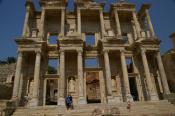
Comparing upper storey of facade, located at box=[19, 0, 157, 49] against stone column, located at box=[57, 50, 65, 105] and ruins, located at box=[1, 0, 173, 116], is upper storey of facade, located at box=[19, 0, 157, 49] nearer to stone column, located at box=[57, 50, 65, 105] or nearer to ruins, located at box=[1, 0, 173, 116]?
ruins, located at box=[1, 0, 173, 116]

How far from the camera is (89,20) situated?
2775 cm

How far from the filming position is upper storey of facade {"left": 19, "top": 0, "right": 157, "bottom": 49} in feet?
83.1

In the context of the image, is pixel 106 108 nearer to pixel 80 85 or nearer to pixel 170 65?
pixel 80 85

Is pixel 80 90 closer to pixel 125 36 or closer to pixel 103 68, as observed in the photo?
pixel 103 68

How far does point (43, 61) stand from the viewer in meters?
23.9

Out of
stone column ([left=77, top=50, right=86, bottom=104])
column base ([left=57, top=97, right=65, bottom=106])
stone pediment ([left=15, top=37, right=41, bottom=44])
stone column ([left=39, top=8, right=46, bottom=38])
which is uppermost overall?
stone column ([left=39, top=8, right=46, bottom=38])

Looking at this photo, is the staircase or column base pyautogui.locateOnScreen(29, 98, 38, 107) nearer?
the staircase

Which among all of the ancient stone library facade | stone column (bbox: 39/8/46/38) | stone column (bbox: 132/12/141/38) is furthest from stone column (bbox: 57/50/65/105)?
stone column (bbox: 132/12/141/38)

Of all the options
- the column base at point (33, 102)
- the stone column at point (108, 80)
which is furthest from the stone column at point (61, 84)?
the stone column at point (108, 80)

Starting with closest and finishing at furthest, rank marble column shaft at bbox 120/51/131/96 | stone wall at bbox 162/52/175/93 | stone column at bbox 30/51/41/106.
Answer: stone column at bbox 30/51/41/106, marble column shaft at bbox 120/51/131/96, stone wall at bbox 162/52/175/93

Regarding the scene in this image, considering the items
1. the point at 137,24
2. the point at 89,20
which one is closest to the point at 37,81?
the point at 89,20

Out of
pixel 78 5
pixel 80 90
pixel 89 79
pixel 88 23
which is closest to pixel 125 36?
pixel 88 23

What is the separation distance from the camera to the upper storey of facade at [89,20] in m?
25.3

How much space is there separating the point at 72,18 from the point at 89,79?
48.3 ft
